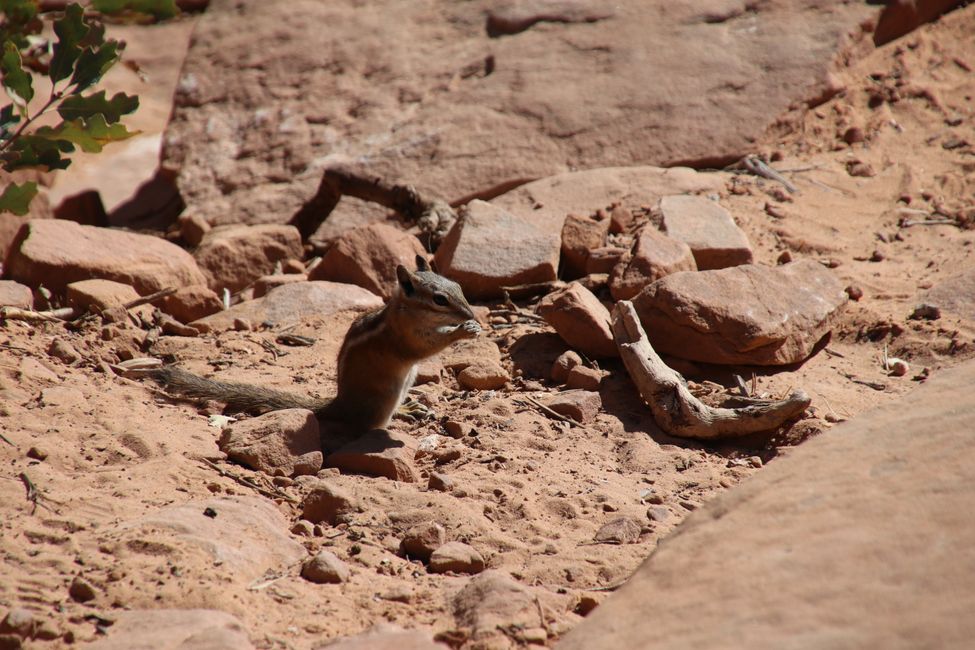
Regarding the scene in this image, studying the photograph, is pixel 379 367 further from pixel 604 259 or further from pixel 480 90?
pixel 480 90

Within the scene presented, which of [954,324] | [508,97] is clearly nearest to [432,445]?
[954,324]

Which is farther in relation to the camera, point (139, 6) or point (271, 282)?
point (271, 282)

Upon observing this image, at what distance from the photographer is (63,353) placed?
4730 mm

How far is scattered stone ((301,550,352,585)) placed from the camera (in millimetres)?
3084

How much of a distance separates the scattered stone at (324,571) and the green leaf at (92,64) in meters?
2.83

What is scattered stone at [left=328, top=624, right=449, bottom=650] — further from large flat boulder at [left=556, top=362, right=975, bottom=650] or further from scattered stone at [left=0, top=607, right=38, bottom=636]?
scattered stone at [left=0, top=607, right=38, bottom=636]

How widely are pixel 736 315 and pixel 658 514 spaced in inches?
59.9

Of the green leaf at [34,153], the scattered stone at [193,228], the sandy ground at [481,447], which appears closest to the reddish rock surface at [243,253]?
the scattered stone at [193,228]

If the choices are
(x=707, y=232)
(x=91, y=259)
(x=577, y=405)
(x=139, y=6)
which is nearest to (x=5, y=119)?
(x=139, y=6)

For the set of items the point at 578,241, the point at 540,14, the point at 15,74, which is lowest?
the point at 578,241

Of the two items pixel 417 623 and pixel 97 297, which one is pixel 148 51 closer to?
pixel 97 297

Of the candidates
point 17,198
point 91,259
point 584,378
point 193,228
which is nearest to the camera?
point 17,198

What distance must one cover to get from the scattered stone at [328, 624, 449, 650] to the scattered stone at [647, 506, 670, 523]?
143 cm

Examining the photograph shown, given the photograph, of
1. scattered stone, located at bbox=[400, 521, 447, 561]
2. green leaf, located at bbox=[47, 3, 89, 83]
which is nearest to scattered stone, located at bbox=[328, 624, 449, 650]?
scattered stone, located at bbox=[400, 521, 447, 561]
